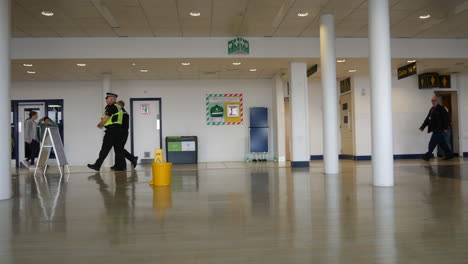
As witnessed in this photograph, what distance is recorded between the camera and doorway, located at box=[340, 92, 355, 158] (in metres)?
12.7

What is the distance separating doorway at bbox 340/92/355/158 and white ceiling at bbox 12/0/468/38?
352cm

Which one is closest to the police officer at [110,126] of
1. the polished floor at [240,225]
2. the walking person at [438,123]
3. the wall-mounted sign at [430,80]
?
the polished floor at [240,225]

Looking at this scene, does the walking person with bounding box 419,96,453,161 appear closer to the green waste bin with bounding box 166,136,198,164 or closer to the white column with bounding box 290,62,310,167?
the white column with bounding box 290,62,310,167

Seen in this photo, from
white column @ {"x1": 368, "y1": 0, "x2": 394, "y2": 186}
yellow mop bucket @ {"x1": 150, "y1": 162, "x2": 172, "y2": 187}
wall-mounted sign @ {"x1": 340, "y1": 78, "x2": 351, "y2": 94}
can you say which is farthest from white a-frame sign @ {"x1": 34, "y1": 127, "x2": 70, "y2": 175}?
wall-mounted sign @ {"x1": 340, "y1": 78, "x2": 351, "y2": 94}

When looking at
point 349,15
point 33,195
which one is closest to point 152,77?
point 349,15

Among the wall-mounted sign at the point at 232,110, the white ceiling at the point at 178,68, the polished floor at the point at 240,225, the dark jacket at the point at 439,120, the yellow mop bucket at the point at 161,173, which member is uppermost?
the white ceiling at the point at 178,68

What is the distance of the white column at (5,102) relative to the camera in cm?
514

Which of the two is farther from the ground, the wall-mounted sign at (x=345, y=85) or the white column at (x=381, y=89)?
the wall-mounted sign at (x=345, y=85)

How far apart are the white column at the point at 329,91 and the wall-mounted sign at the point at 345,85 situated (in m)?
5.05

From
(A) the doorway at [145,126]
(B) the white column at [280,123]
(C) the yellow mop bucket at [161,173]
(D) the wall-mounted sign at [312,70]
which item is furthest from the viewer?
(A) the doorway at [145,126]

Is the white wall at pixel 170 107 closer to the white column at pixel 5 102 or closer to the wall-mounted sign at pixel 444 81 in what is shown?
the wall-mounted sign at pixel 444 81

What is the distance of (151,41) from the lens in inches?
366

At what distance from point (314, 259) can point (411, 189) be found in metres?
3.46

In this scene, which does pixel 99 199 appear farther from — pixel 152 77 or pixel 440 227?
pixel 152 77
